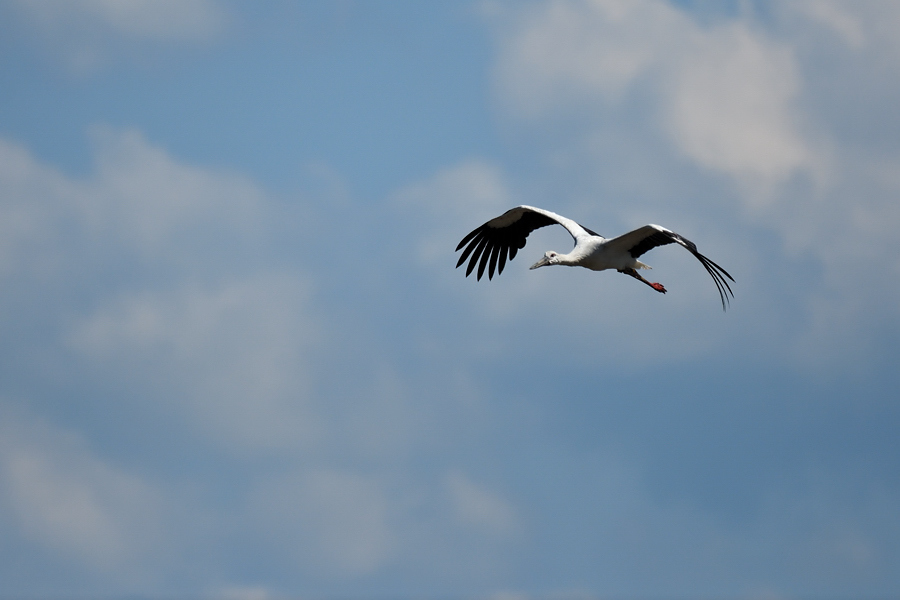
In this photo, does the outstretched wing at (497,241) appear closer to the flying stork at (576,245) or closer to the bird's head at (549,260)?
the flying stork at (576,245)

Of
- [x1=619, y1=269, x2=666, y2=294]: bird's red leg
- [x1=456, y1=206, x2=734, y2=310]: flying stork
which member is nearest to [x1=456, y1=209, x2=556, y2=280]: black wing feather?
[x1=456, y1=206, x2=734, y2=310]: flying stork

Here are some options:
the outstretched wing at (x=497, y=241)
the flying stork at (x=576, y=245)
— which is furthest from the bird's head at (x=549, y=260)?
the outstretched wing at (x=497, y=241)

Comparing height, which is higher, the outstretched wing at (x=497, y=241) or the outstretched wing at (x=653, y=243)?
the outstretched wing at (x=497, y=241)

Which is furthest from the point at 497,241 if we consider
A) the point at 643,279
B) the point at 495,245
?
the point at 643,279

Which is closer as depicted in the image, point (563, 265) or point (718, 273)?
point (718, 273)

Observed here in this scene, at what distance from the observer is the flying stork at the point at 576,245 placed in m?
20.0

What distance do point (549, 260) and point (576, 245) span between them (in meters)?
0.71

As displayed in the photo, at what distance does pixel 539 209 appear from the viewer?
24.1m

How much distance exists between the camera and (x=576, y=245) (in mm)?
22281

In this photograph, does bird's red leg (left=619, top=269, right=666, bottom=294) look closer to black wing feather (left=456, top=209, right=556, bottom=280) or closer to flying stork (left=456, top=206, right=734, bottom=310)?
flying stork (left=456, top=206, right=734, bottom=310)

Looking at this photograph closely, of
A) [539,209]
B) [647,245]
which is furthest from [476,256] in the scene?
[647,245]

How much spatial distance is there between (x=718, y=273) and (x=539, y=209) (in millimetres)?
6358

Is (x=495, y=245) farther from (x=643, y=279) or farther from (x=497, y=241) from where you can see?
(x=643, y=279)

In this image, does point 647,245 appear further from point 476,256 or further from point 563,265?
point 476,256
